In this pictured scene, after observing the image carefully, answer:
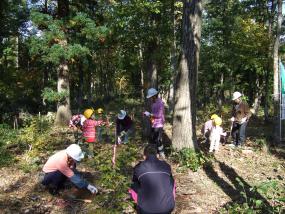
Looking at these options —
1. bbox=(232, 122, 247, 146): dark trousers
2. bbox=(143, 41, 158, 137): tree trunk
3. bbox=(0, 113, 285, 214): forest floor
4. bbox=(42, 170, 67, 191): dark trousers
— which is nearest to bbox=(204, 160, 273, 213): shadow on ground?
bbox=(0, 113, 285, 214): forest floor

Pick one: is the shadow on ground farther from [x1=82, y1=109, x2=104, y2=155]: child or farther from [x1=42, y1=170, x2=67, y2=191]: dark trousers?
[x1=42, y1=170, x2=67, y2=191]: dark trousers

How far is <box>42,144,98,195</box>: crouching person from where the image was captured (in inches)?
289

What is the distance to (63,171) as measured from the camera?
747cm

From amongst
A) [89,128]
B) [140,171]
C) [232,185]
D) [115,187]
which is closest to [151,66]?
[89,128]

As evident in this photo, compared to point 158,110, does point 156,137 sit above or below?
below

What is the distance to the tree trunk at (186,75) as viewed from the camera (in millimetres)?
10422

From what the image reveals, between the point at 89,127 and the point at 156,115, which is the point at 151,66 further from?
the point at 89,127

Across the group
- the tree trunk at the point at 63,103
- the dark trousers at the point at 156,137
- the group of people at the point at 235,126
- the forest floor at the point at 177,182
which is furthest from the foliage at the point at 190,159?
the tree trunk at the point at 63,103

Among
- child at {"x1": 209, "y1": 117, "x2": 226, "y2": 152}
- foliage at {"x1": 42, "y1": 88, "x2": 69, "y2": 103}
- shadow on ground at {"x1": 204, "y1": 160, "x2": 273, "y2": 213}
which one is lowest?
shadow on ground at {"x1": 204, "y1": 160, "x2": 273, "y2": 213}

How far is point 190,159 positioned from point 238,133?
3.33 m

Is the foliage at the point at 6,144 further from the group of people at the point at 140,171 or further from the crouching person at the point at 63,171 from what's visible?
the crouching person at the point at 63,171

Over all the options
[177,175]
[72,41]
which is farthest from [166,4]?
[177,175]

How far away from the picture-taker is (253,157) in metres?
11.6

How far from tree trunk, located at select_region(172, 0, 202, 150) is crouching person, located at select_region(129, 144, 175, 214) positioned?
5248 millimetres
